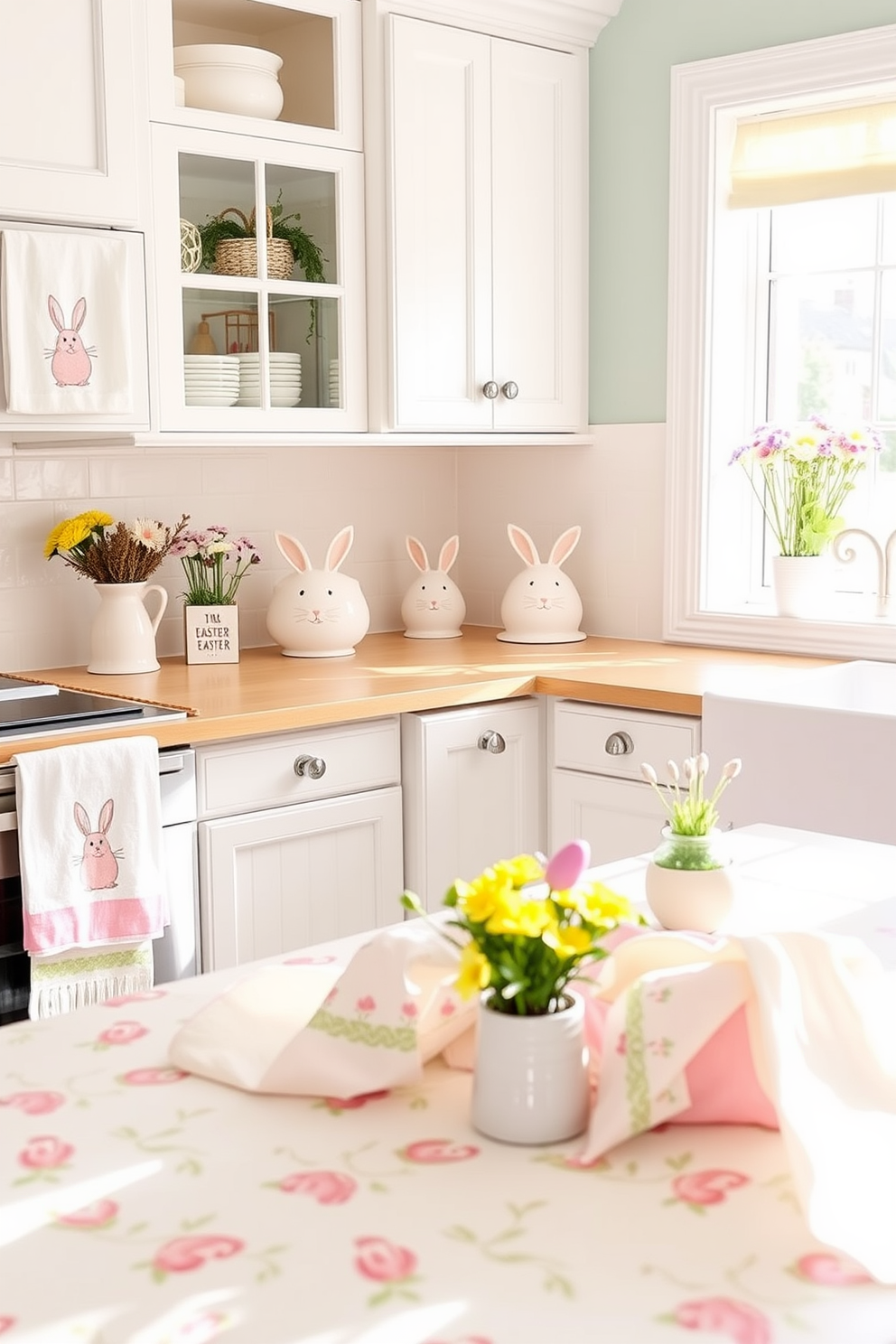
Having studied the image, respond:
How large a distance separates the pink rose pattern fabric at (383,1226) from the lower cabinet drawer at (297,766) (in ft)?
4.77

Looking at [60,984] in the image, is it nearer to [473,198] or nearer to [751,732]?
[751,732]

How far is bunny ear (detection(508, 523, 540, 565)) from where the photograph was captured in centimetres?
367

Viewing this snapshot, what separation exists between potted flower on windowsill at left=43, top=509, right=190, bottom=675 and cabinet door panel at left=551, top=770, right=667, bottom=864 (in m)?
0.90

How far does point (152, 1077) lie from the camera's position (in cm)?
127

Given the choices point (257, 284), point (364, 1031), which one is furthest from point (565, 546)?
point (364, 1031)

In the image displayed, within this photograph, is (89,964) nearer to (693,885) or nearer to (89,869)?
(89,869)

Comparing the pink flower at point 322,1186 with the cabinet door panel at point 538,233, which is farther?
the cabinet door panel at point 538,233

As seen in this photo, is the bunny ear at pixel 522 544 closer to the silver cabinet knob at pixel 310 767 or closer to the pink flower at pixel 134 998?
the silver cabinet knob at pixel 310 767

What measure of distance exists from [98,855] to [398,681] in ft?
2.65

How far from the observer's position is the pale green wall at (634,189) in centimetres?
352

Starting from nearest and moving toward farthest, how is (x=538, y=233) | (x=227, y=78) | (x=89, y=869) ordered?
(x=89, y=869), (x=227, y=78), (x=538, y=233)

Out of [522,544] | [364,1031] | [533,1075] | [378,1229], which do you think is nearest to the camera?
[378,1229]

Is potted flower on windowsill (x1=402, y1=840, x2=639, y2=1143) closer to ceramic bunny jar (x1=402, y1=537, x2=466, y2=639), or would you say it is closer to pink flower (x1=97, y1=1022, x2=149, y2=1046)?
pink flower (x1=97, y1=1022, x2=149, y2=1046)

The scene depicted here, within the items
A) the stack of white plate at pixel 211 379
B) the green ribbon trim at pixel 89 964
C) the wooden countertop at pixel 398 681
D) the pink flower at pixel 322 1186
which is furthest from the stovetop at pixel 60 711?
the pink flower at pixel 322 1186
